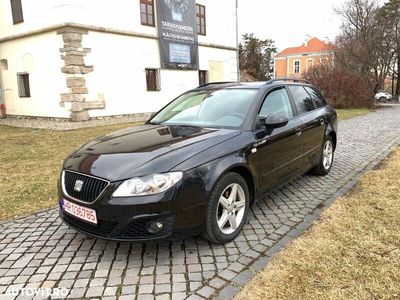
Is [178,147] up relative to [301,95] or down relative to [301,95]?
down

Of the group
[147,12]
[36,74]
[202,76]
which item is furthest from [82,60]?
[202,76]

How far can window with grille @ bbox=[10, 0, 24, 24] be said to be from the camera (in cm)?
1644

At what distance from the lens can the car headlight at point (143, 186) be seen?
9.35 feet

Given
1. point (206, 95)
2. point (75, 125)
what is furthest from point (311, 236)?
point (75, 125)

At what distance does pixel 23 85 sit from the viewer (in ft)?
58.1

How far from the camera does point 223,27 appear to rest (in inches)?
918

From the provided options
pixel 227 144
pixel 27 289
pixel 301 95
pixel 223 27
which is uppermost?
pixel 223 27

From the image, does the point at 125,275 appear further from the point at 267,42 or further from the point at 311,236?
the point at 267,42

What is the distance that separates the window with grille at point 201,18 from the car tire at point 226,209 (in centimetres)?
1945

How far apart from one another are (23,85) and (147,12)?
7.47m

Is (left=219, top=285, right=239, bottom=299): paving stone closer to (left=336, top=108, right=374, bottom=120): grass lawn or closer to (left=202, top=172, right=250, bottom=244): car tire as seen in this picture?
(left=202, top=172, right=250, bottom=244): car tire

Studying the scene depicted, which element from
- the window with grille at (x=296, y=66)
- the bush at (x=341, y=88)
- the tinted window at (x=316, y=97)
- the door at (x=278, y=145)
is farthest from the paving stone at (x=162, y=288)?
the window with grille at (x=296, y=66)

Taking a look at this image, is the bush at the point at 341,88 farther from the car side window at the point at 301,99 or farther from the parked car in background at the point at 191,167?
the parked car in background at the point at 191,167

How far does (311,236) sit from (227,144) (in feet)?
4.28
